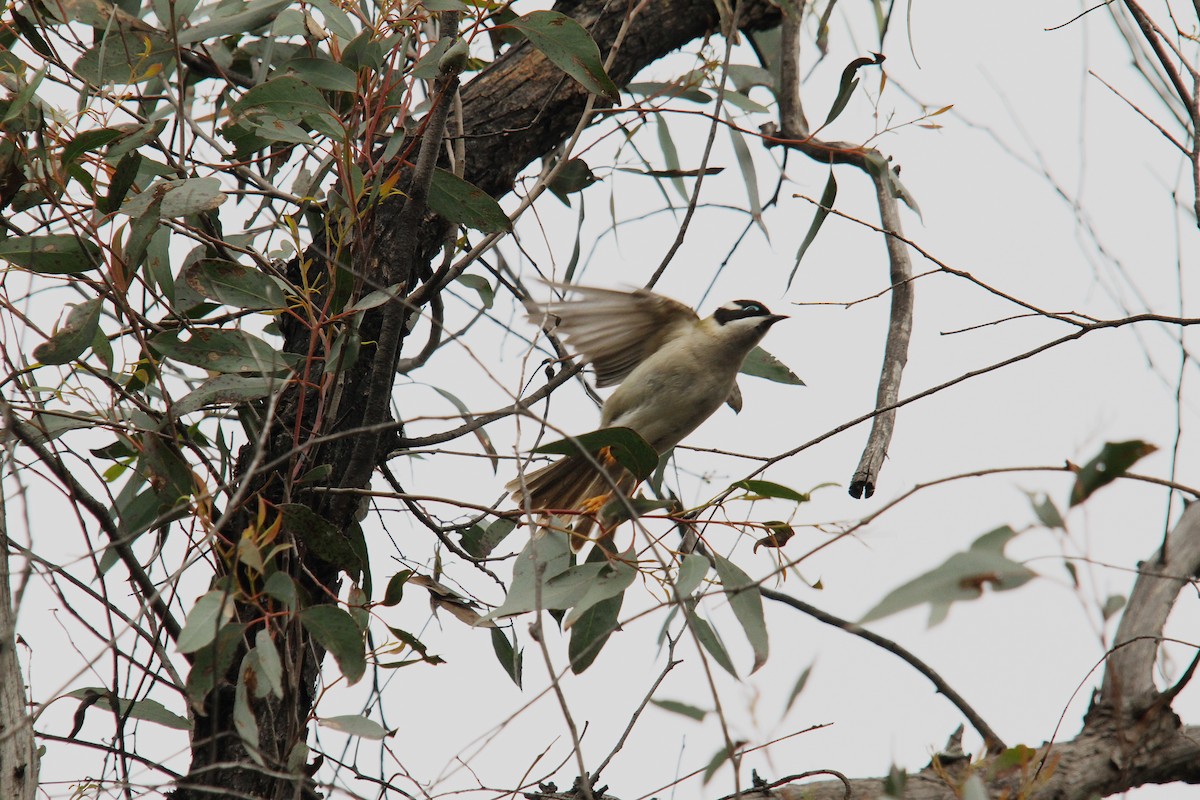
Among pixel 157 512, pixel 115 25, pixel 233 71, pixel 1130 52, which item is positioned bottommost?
pixel 157 512

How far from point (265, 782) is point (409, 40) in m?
1.23

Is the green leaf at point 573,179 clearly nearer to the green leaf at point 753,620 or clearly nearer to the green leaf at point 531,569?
the green leaf at point 531,569

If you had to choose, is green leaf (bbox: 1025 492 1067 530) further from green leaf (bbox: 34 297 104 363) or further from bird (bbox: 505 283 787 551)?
bird (bbox: 505 283 787 551)

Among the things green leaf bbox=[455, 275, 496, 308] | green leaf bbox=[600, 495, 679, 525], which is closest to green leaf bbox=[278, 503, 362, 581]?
green leaf bbox=[600, 495, 679, 525]

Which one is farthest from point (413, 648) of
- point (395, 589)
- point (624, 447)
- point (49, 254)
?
point (49, 254)

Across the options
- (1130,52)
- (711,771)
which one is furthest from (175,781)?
(1130,52)

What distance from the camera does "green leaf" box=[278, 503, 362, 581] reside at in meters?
1.74

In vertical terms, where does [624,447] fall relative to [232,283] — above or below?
below

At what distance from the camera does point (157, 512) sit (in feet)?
6.92

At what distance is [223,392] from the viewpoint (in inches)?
72.4

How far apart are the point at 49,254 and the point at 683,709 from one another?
1.19m

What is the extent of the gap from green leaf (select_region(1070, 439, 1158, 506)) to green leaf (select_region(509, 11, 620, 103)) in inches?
40.6

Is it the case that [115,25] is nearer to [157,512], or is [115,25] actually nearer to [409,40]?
[409,40]

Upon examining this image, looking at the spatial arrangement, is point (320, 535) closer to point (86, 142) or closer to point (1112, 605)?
point (86, 142)
